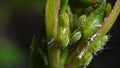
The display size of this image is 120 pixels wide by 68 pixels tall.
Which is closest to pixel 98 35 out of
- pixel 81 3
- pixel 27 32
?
pixel 81 3

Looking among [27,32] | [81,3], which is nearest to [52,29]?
[81,3]

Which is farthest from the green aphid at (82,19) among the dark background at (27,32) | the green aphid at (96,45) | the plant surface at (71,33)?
the dark background at (27,32)

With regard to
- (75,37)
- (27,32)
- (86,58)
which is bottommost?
(27,32)

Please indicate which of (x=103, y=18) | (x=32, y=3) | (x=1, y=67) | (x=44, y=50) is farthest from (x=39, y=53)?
(x=32, y=3)

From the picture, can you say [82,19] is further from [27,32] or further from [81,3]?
[27,32]

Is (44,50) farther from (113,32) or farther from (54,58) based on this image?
(113,32)

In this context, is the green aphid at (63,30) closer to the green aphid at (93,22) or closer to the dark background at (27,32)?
the green aphid at (93,22)

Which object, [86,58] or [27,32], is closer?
[86,58]

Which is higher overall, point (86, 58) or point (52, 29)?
point (52, 29)
